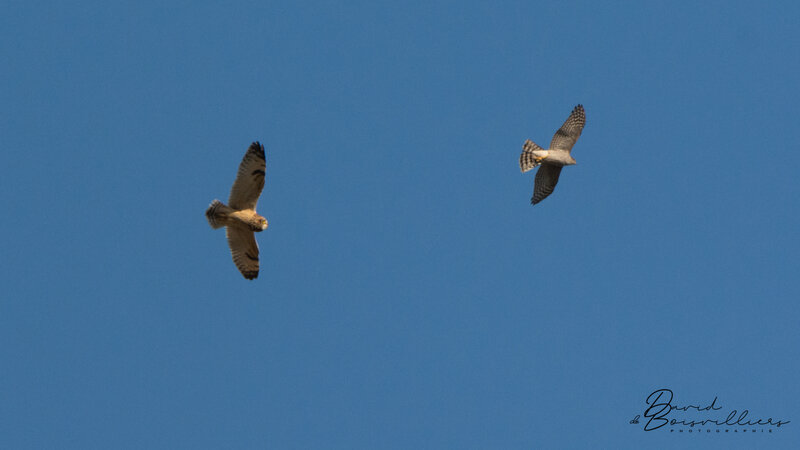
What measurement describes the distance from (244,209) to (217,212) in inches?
18.7

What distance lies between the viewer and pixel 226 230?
20562 mm

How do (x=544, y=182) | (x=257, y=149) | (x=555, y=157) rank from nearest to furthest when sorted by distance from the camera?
1. (x=257, y=149)
2. (x=555, y=157)
3. (x=544, y=182)

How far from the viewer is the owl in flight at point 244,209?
19.3 metres

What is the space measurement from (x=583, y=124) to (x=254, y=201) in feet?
25.5

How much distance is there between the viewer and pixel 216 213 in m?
19.8

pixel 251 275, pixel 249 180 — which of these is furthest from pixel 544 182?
pixel 249 180

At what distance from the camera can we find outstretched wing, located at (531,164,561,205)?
24156mm

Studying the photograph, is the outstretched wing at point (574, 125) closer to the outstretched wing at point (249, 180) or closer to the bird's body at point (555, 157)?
the bird's body at point (555, 157)

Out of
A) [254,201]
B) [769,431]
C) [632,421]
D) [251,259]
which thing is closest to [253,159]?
[254,201]

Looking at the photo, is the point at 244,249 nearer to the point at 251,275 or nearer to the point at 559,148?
the point at 251,275

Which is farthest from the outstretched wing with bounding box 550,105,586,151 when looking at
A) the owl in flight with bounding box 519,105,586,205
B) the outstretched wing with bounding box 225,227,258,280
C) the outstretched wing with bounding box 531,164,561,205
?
the outstretched wing with bounding box 225,227,258,280

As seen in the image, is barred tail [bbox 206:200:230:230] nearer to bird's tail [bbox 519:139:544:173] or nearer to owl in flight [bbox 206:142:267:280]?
owl in flight [bbox 206:142:267:280]

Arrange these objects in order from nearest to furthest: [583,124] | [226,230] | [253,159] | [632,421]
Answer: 1. [253,159]
2. [226,230]
3. [632,421]
4. [583,124]

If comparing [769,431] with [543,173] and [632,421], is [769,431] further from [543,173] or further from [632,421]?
[543,173]
